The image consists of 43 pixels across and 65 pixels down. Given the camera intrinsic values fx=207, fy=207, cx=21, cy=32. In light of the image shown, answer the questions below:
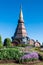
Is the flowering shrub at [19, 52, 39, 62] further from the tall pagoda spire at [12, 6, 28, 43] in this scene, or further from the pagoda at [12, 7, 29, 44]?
the tall pagoda spire at [12, 6, 28, 43]

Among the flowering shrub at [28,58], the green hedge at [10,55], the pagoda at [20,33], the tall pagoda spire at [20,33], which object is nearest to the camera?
the flowering shrub at [28,58]

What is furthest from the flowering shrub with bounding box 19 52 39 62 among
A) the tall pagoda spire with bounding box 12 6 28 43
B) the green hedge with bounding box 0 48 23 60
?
the tall pagoda spire with bounding box 12 6 28 43

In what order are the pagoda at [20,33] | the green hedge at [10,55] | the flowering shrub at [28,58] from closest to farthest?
1. the flowering shrub at [28,58]
2. the green hedge at [10,55]
3. the pagoda at [20,33]

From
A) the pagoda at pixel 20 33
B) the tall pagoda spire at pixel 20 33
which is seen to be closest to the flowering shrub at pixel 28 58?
the pagoda at pixel 20 33

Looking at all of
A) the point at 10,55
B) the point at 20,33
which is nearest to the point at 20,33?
the point at 20,33

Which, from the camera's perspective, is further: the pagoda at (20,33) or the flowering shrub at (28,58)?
the pagoda at (20,33)

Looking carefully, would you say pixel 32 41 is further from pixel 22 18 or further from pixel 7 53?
pixel 7 53

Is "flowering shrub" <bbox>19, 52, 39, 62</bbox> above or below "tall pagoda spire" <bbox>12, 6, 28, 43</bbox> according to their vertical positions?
below

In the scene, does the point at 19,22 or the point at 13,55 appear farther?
the point at 19,22

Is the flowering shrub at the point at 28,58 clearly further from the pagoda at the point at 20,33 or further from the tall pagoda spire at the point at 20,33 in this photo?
the tall pagoda spire at the point at 20,33

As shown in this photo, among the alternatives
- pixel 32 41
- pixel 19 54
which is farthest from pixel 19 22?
pixel 19 54

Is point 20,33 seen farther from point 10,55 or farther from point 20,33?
point 10,55

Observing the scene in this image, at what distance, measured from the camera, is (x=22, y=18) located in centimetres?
9375

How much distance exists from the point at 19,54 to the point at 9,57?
1298 mm
